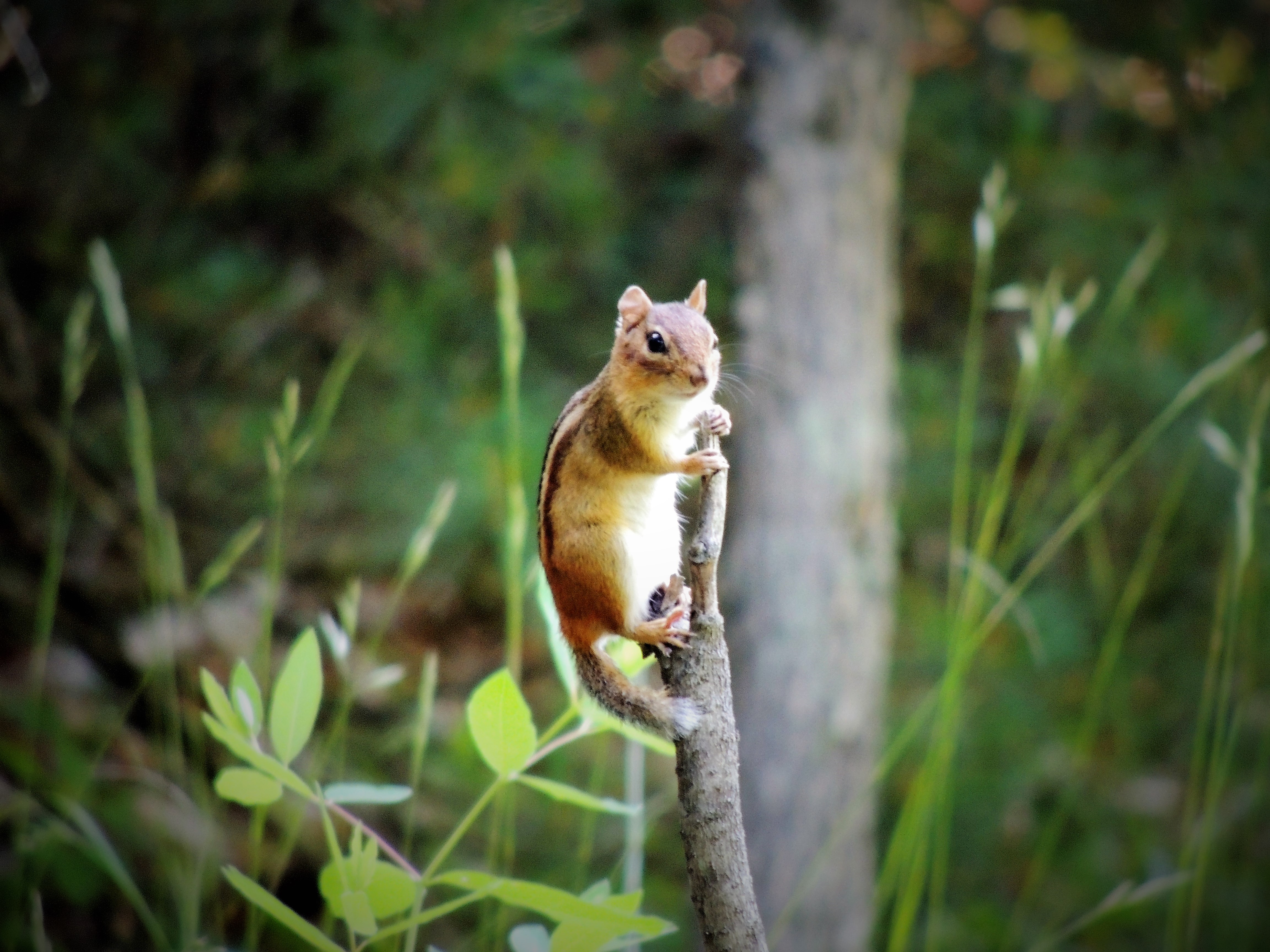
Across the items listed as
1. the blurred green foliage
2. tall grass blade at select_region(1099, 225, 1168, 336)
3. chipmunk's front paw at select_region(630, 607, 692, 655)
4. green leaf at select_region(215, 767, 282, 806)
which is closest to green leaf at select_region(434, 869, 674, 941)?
green leaf at select_region(215, 767, 282, 806)

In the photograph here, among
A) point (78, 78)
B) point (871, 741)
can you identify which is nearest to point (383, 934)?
point (871, 741)

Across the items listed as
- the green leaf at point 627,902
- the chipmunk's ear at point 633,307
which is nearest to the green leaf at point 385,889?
the green leaf at point 627,902

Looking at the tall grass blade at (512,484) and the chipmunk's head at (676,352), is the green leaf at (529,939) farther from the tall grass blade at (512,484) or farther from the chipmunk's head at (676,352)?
the chipmunk's head at (676,352)

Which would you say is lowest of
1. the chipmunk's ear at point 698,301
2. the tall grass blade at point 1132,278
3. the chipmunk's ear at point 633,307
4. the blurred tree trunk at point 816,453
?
the blurred tree trunk at point 816,453

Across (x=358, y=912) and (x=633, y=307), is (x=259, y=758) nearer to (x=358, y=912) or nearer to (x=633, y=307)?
(x=358, y=912)

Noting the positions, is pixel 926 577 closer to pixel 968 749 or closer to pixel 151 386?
pixel 968 749

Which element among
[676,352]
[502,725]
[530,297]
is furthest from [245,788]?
[530,297]
